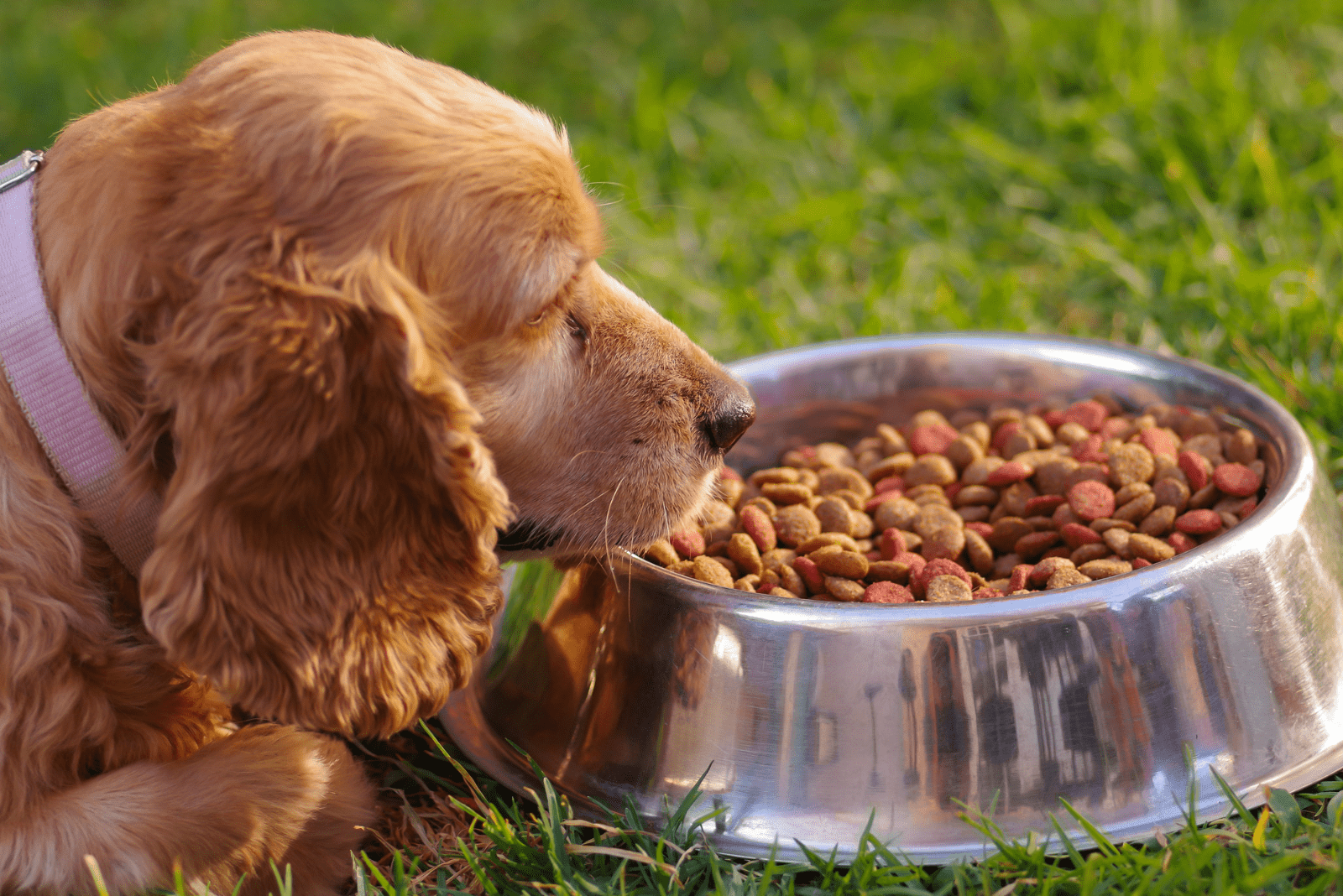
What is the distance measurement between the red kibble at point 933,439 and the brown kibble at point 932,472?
9cm

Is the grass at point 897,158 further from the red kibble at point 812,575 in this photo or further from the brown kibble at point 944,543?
the brown kibble at point 944,543

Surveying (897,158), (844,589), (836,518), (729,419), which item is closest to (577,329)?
(729,419)

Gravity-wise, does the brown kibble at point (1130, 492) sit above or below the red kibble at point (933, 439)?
above

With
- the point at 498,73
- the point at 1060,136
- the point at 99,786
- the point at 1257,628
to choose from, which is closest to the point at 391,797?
the point at 99,786

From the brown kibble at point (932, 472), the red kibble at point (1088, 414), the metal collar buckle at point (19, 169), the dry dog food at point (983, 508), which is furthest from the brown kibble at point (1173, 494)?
the metal collar buckle at point (19, 169)

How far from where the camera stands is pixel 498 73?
583cm

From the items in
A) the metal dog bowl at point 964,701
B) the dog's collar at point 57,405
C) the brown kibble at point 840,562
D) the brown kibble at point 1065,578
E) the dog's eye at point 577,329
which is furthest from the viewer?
the brown kibble at point 840,562

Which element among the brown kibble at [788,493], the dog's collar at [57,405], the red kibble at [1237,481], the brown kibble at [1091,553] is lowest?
the brown kibble at [788,493]

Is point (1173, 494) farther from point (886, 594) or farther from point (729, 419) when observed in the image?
point (729, 419)

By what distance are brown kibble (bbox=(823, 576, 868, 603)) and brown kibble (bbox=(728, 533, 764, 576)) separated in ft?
0.55

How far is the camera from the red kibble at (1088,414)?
119 inches

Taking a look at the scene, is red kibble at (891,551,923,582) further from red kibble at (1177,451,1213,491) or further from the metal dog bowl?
red kibble at (1177,451,1213,491)

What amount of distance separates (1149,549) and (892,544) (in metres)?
0.51

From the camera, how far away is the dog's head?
1722 mm
